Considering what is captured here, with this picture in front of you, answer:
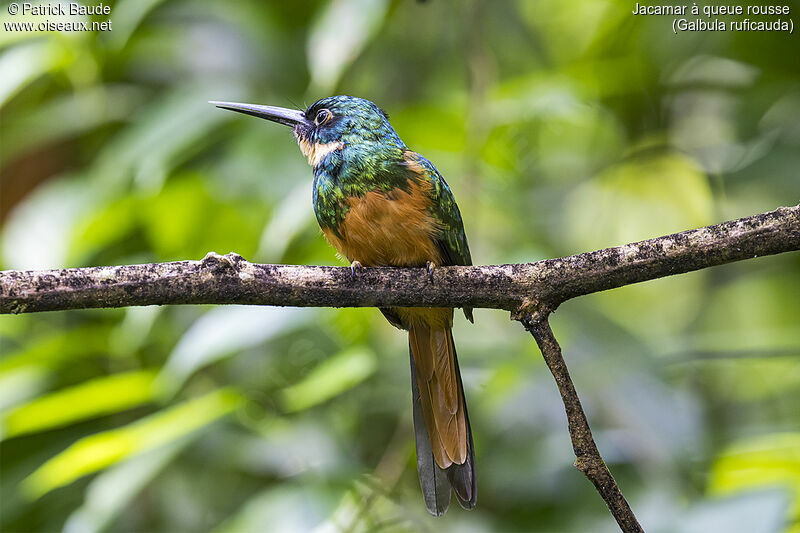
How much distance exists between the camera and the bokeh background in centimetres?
212

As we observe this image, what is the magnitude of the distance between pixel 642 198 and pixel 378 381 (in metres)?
1.54

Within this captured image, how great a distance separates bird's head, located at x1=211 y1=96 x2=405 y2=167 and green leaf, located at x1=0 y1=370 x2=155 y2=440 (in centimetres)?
87

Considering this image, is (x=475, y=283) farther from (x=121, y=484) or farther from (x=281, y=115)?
(x=121, y=484)

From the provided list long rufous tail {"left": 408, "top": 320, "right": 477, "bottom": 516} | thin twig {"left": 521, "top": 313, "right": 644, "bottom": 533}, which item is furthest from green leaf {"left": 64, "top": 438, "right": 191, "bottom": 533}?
thin twig {"left": 521, "top": 313, "right": 644, "bottom": 533}

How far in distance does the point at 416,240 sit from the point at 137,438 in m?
Answer: 0.93

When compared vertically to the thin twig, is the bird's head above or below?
above

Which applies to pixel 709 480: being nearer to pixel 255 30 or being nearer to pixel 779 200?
pixel 779 200

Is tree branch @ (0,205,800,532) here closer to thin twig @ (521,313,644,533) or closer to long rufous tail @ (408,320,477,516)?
thin twig @ (521,313,644,533)

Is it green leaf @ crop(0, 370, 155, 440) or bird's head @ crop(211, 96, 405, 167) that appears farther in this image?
green leaf @ crop(0, 370, 155, 440)

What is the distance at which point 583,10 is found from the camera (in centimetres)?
347

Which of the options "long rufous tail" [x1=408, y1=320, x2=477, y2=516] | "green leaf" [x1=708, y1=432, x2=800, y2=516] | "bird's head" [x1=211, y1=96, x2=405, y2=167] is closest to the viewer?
"long rufous tail" [x1=408, y1=320, x2=477, y2=516]

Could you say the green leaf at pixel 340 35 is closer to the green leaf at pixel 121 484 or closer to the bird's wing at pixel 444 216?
the bird's wing at pixel 444 216

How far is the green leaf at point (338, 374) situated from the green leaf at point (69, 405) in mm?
489

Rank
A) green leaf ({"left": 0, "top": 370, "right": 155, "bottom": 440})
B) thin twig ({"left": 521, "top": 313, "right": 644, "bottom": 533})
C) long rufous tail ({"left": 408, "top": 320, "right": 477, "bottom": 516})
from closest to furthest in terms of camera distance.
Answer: thin twig ({"left": 521, "top": 313, "right": 644, "bottom": 533}), long rufous tail ({"left": 408, "top": 320, "right": 477, "bottom": 516}), green leaf ({"left": 0, "top": 370, "right": 155, "bottom": 440})
